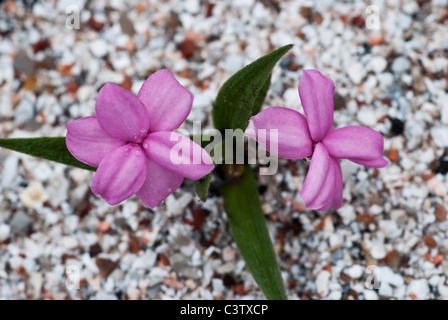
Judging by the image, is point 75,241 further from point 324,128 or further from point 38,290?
point 324,128

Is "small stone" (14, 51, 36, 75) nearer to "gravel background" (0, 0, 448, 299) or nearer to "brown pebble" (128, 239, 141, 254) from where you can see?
"gravel background" (0, 0, 448, 299)

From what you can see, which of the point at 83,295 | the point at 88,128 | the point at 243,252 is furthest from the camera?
the point at 83,295

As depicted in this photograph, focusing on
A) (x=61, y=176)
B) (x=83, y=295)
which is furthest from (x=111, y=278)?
(x=61, y=176)

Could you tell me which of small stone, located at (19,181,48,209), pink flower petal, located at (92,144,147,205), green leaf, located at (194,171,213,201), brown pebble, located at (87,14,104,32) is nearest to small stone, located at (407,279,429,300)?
green leaf, located at (194,171,213,201)

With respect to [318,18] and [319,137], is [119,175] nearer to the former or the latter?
[319,137]

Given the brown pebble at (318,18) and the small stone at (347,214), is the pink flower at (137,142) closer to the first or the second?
the small stone at (347,214)

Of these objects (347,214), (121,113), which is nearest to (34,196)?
(121,113)
